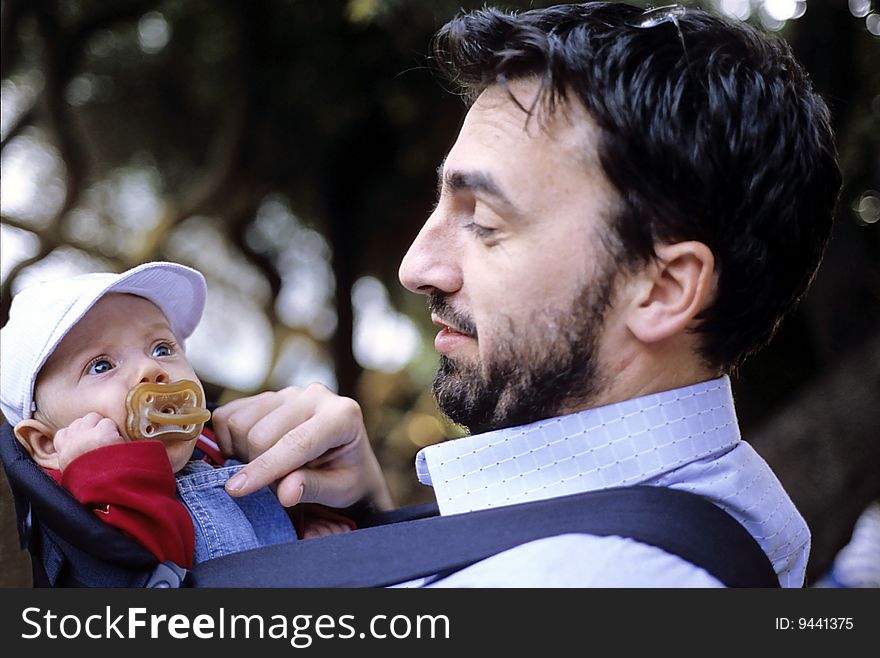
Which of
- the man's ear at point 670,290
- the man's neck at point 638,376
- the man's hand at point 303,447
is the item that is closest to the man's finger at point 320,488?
the man's hand at point 303,447

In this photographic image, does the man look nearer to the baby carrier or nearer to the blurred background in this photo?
the baby carrier

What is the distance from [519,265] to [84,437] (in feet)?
1.73

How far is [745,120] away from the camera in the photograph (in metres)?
0.95

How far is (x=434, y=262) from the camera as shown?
1.01m

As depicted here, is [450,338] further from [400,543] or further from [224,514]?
[224,514]

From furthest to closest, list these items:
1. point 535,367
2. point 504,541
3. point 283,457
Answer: point 283,457
point 535,367
point 504,541

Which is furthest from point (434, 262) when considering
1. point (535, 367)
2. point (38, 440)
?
point (38, 440)

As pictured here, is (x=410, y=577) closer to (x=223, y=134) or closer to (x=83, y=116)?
(x=223, y=134)

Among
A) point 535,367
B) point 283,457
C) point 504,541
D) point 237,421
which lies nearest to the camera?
point 504,541

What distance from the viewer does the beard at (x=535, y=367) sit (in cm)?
96

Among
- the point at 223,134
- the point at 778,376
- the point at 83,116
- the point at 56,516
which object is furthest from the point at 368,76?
the point at 56,516

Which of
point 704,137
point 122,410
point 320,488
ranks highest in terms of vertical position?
point 704,137

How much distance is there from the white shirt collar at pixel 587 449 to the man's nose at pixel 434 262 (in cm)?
19
